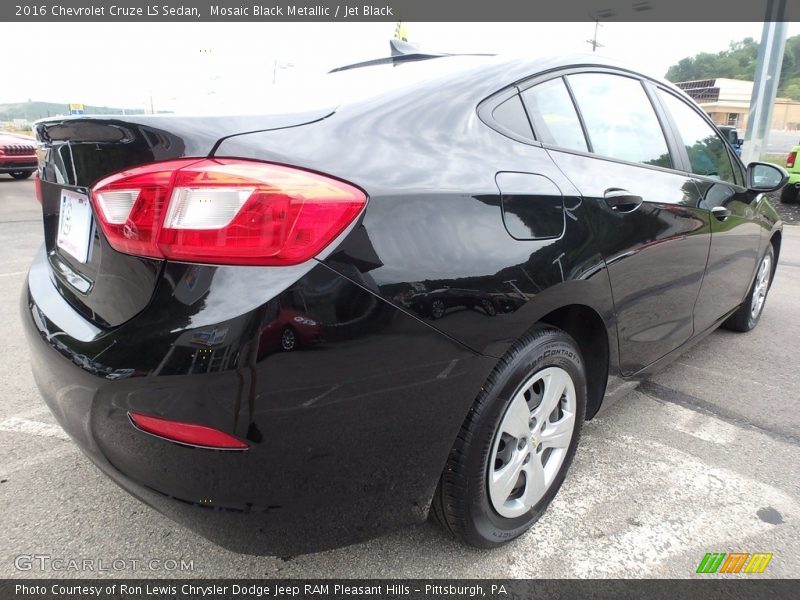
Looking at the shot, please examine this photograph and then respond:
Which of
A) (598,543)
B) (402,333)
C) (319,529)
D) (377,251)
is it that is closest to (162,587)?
(319,529)

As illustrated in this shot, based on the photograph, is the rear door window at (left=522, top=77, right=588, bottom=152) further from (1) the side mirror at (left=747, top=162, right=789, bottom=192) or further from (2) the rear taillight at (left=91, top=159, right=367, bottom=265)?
(1) the side mirror at (left=747, top=162, right=789, bottom=192)

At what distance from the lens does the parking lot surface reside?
1783 millimetres

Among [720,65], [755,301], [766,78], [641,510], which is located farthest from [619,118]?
[720,65]

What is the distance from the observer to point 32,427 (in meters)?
2.52

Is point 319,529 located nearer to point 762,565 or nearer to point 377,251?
point 377,251

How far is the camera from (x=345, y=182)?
4.25 ft

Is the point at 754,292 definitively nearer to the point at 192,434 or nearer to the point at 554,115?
the point at 554,115

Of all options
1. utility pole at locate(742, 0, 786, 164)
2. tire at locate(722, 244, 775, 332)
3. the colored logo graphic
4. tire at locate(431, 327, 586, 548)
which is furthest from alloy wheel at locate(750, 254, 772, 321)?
utility pole at locate(742, 0, 786, 164)

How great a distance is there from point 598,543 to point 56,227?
2.07m

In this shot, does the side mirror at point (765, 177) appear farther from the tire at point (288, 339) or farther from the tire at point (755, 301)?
the tire at point (288, 339)

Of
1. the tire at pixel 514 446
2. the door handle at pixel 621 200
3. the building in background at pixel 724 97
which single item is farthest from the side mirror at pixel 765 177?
the building in background at pixel 724 97

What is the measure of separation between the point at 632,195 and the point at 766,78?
1177 cm

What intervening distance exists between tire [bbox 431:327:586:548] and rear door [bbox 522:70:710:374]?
0.39 meters

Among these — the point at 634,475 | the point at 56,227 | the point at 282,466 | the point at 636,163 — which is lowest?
the point at 634,475
